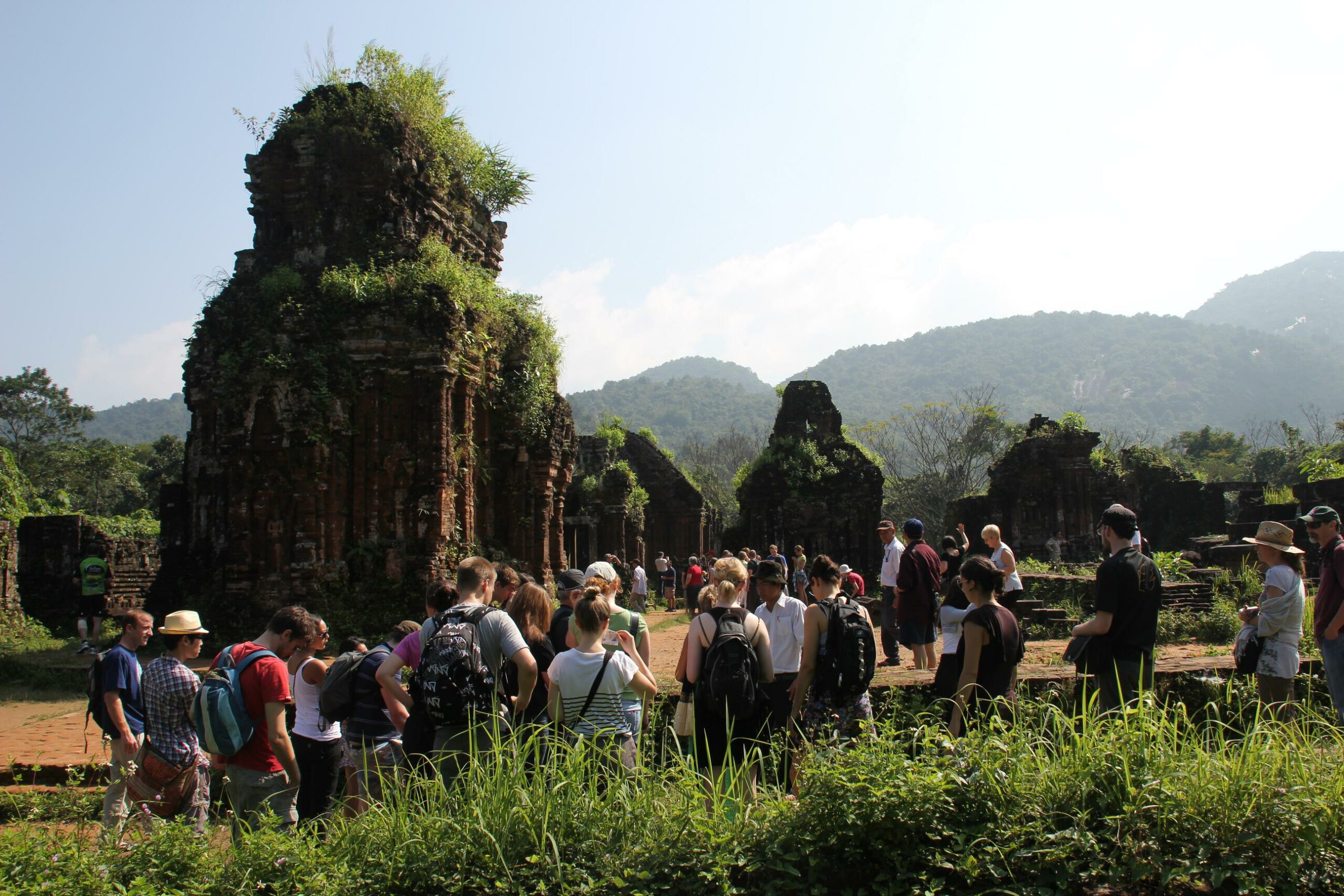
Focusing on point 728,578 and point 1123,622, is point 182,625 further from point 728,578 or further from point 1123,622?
point 1123,622

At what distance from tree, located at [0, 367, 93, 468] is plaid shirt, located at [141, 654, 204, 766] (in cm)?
4906

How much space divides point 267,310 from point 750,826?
11538 mm

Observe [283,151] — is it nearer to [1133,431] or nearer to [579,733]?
[579,733]

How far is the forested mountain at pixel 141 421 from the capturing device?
4838 inches

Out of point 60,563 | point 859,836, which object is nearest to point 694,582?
point 60,563

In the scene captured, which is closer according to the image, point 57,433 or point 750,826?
point 750,826

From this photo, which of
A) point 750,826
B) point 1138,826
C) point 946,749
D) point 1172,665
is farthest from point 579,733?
point 1172,665

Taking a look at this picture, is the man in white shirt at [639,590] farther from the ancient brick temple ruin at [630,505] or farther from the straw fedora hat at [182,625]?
the straw fedora hat at [182,625]

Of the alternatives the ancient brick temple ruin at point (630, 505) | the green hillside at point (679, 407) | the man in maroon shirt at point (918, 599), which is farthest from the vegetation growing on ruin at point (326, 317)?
the green hillside at point (679, 407)

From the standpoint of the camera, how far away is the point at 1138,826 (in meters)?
3.36

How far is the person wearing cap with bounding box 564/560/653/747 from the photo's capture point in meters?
4.63

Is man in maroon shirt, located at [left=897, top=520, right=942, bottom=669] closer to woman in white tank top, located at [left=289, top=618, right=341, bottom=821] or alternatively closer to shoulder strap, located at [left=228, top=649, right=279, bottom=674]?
woman in white tank top, located at [left=289, top=618, right=341, bottom=821]

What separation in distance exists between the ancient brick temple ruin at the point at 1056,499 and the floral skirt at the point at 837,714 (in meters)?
22.7

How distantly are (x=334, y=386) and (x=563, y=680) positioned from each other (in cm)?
936
